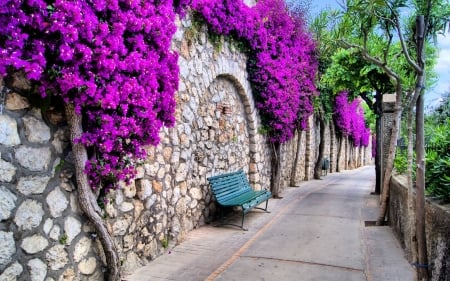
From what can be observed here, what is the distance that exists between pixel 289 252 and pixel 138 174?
6.87ft

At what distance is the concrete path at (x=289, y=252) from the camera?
3992 millimetres

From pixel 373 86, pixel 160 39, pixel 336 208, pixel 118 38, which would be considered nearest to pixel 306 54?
pixel 373 86

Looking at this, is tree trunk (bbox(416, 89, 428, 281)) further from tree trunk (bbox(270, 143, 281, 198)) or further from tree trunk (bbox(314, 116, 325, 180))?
tree trunk (bbox(314, 116, 325, 180))

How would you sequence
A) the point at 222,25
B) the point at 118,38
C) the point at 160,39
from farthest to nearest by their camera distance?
the point at 222,25 → the point at 160,39 → the point at 118,38

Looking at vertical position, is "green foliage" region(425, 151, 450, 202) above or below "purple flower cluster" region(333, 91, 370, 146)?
below

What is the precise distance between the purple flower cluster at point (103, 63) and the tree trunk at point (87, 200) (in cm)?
8

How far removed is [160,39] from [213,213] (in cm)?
352

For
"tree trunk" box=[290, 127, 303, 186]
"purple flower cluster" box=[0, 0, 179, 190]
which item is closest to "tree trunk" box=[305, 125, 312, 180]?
"tree trunk" box=[290, 127, 303, 186]

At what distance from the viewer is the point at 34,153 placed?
3010mm

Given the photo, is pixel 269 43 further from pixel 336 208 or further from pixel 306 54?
pixel 336 208

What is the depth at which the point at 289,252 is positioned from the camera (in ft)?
15.5

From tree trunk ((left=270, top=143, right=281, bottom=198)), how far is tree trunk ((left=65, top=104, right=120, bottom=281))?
5.95 meters

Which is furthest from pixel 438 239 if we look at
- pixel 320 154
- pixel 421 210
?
pixel 320 154

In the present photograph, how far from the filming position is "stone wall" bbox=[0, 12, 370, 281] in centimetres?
285
